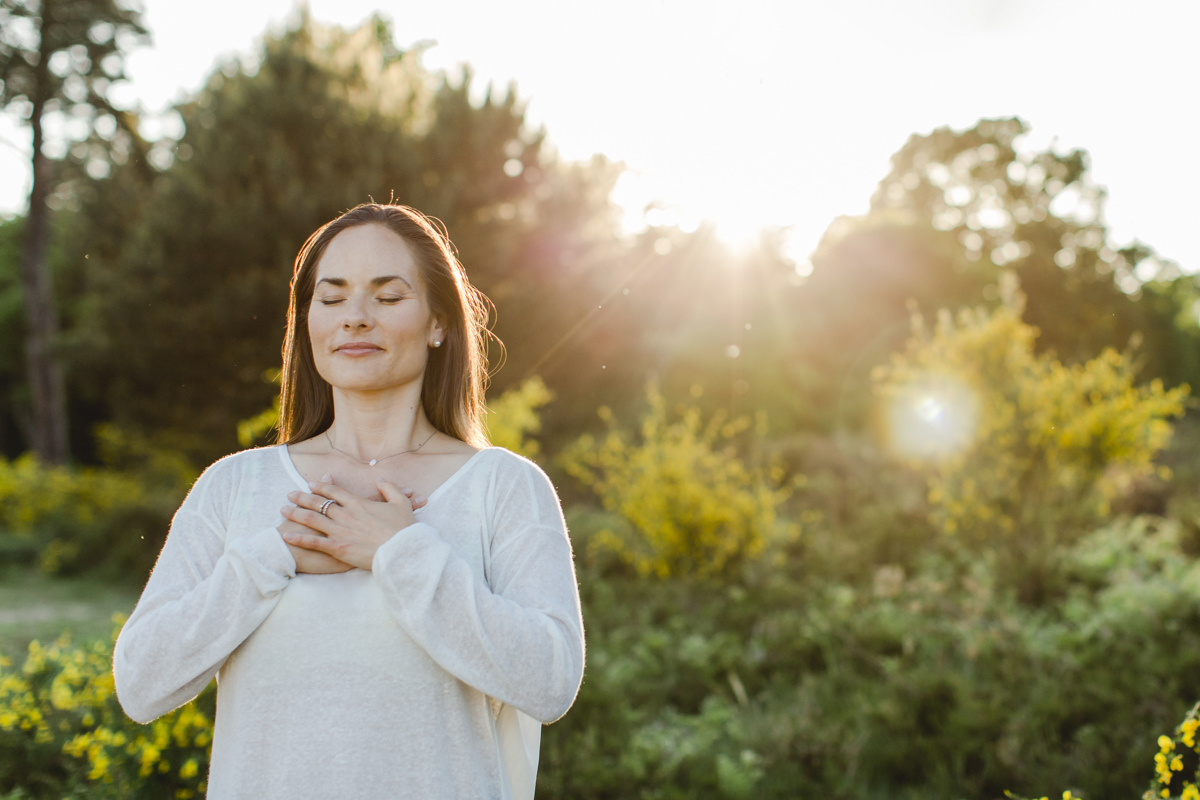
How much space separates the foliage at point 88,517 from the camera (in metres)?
9.27

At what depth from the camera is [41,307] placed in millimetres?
14547

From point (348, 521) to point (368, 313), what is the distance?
1.47 ft

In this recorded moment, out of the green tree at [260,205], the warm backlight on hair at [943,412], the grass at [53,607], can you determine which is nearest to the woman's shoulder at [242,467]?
the grass at [53,607]

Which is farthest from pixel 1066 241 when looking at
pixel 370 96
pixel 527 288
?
pixel 370 96

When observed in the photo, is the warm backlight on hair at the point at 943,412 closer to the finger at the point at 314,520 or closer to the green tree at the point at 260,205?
the finger at the point at 314,520

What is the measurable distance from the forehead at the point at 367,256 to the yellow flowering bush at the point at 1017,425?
6822 millimetres

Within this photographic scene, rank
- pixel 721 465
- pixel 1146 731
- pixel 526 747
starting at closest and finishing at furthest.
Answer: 1. pixel 526 747
2. pixel 1146 731
3. pixel 721 465

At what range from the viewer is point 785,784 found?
3.51 m

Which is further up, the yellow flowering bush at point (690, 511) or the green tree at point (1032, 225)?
the green tree at point (1032, 225)

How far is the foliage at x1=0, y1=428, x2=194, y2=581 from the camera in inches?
365

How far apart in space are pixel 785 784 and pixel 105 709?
9.54ft

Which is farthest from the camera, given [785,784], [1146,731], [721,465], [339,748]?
[721,465]

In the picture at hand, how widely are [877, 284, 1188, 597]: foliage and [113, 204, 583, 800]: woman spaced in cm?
671

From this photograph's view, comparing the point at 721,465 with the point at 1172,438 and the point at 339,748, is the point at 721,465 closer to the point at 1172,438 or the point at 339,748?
the point at 339,748
